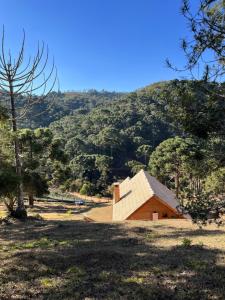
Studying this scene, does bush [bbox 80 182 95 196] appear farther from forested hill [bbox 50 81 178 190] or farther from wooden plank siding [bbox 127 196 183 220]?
wooden plank siding [bbox 127 196 183 220]

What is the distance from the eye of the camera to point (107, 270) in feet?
22.7

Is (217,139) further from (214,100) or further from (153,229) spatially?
(153,229)

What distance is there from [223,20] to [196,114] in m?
1.82

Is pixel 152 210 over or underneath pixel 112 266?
underneath

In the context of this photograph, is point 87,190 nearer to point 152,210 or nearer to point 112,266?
point 152,210

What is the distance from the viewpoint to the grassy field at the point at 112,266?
5688mm

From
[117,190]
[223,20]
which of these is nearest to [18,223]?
[223,20]

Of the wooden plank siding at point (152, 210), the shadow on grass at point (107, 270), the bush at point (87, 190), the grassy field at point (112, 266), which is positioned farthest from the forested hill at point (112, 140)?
the shadow on grass at point (107, 270)

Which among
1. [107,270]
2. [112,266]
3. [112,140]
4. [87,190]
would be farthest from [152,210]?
[112,140]

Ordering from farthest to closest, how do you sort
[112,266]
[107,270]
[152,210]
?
[152,210], [112,266], [107,270]

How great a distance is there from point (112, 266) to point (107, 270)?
1.04 ft

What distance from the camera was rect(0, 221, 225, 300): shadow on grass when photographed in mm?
5656

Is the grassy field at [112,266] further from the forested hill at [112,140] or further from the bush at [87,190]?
the forested hill at [112,140]

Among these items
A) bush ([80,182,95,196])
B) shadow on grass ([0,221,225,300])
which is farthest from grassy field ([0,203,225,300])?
bush ([80,182,95,196])
